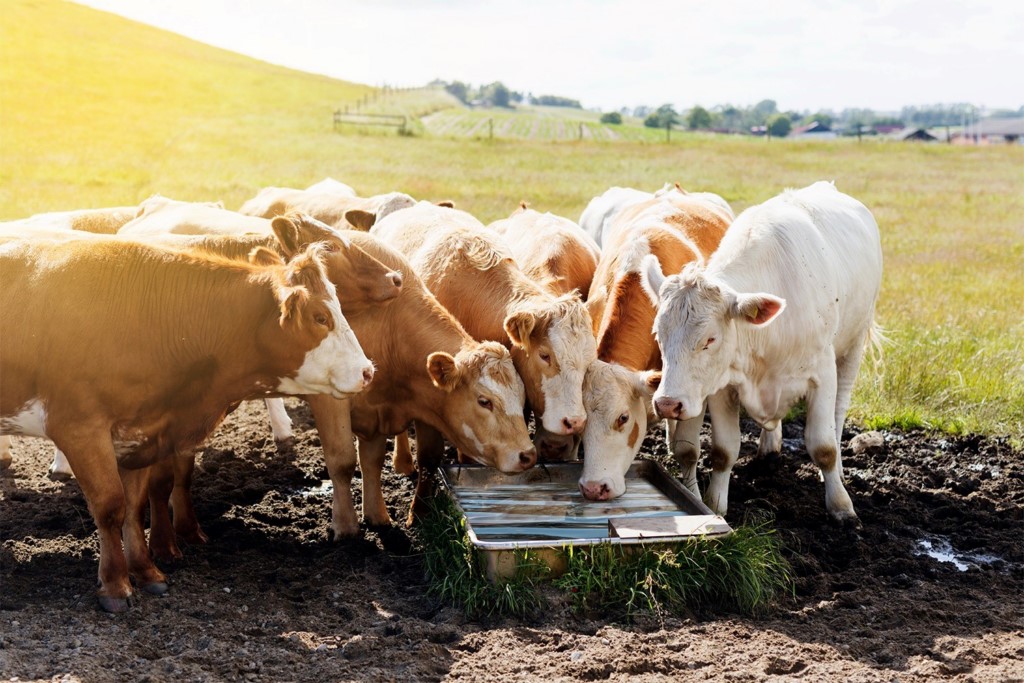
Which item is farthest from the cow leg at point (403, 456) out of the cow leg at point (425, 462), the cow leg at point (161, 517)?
the cow leg at point (161, 517)

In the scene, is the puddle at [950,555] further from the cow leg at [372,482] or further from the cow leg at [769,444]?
the cow leg at [372,482]

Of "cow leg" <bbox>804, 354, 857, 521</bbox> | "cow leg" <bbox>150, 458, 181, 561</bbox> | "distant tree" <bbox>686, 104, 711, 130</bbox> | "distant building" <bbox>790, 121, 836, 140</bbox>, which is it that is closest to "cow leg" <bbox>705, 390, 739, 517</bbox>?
"cow leg" <bbox>804, 354, 857, 521</bbox>

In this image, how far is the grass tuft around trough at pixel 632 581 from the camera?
236 inches

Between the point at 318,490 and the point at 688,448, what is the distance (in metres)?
2.96

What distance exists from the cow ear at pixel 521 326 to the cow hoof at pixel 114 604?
284 cm

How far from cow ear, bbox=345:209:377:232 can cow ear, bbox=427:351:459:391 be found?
4035 mm

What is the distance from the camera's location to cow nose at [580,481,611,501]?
6809 millimetres

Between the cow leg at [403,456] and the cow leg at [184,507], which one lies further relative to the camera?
the cow leg at [403,456]

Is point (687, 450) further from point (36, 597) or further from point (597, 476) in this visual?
point (36, 597)

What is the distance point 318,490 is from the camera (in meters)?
8.42

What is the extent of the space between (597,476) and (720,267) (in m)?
1.70

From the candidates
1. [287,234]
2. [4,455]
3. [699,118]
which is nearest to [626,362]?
[287,234]

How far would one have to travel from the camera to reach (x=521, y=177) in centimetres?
3180

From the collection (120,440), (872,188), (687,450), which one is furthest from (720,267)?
(872,188)
